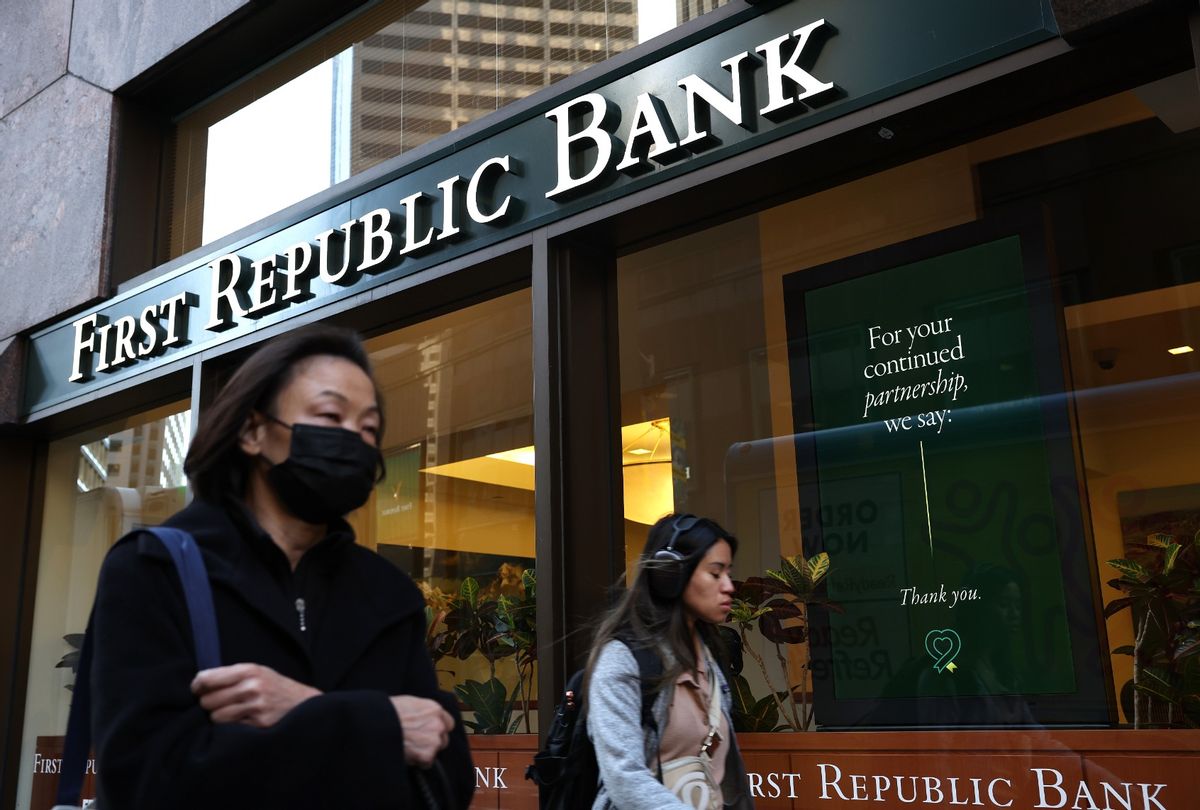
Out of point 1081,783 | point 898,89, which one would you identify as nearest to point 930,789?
point 1081,783

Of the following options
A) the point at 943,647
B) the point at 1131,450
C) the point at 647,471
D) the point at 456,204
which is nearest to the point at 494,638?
the point at 647,471

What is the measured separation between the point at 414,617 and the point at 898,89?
10.1ft

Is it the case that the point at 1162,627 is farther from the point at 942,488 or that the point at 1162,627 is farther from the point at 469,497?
the point at 469,497

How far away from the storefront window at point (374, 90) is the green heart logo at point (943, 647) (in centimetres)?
291

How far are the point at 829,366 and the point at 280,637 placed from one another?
3.41 m

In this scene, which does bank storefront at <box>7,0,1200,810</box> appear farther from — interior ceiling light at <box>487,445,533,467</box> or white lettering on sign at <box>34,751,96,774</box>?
white lettering on sign at <box>34,751,96,774</box>

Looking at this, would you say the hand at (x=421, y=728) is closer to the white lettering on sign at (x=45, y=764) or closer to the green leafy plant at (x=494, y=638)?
the green leafy plant at (x=494, y=638)

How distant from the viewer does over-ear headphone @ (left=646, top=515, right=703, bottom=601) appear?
3.60m

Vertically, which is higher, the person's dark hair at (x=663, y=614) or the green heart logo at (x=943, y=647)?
the person's dark hair at (x=663, y=614)

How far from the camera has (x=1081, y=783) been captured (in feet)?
12.6

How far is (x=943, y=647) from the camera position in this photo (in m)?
4.39

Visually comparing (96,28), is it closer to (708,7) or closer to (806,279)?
(708,7)

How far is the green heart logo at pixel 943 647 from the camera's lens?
171 inches

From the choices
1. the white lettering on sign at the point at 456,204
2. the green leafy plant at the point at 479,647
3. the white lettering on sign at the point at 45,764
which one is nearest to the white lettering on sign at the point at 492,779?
the green leafy plant at the point at 479,647
